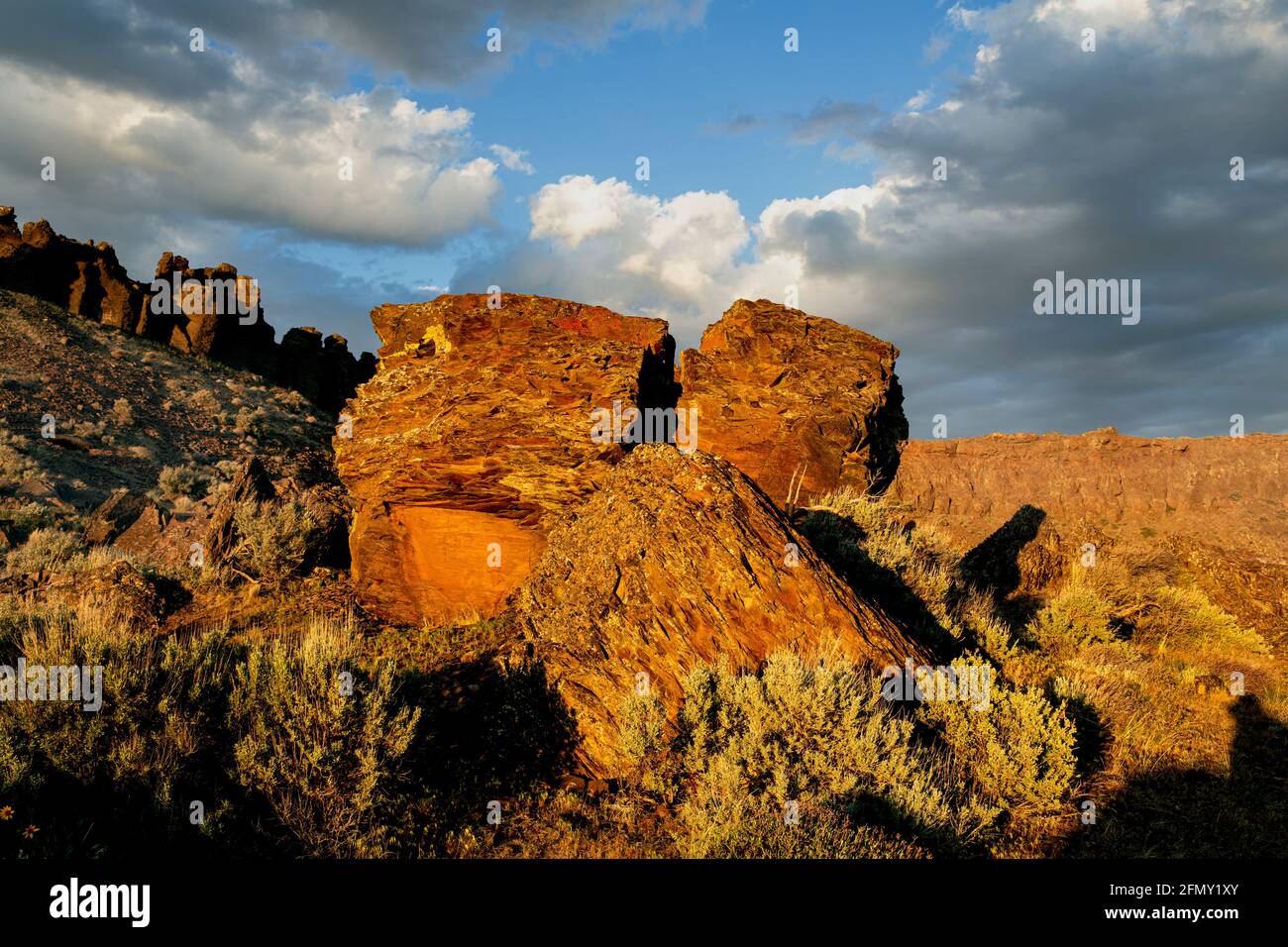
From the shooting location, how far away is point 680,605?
8328mm

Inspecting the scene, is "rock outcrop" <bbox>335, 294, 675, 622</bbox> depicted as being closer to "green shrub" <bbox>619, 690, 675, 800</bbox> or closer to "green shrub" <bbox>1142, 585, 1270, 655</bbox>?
"green shrub" <bbox>619, 690, 675, 800</bbox>

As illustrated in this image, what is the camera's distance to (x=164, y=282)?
2451 inches

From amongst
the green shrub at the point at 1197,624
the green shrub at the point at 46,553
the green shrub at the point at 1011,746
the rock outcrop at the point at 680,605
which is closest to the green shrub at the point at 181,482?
the green shrub at the point at 46,553

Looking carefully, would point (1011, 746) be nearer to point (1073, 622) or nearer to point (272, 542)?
point (1073, 622)

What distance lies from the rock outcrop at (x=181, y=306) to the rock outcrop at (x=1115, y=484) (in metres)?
42.9

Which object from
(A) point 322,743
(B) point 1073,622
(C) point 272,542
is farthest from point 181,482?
(B) point 1073,622

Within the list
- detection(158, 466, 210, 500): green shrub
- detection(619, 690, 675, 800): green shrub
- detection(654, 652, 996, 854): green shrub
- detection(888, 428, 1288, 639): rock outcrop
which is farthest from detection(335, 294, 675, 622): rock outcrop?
detection(158, 466, 210, 500): green shrub

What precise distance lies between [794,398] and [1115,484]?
35.7 metres

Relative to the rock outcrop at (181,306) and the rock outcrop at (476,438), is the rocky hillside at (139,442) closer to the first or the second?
the rock outcrop at (181,306)

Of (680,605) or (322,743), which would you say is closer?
(322,743)

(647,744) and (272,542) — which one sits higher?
(272,542)

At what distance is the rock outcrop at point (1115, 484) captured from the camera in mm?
38625

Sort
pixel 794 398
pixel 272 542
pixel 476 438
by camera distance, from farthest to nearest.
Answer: pixel 794 398 → pixel 272 542 → pixel 476 438
